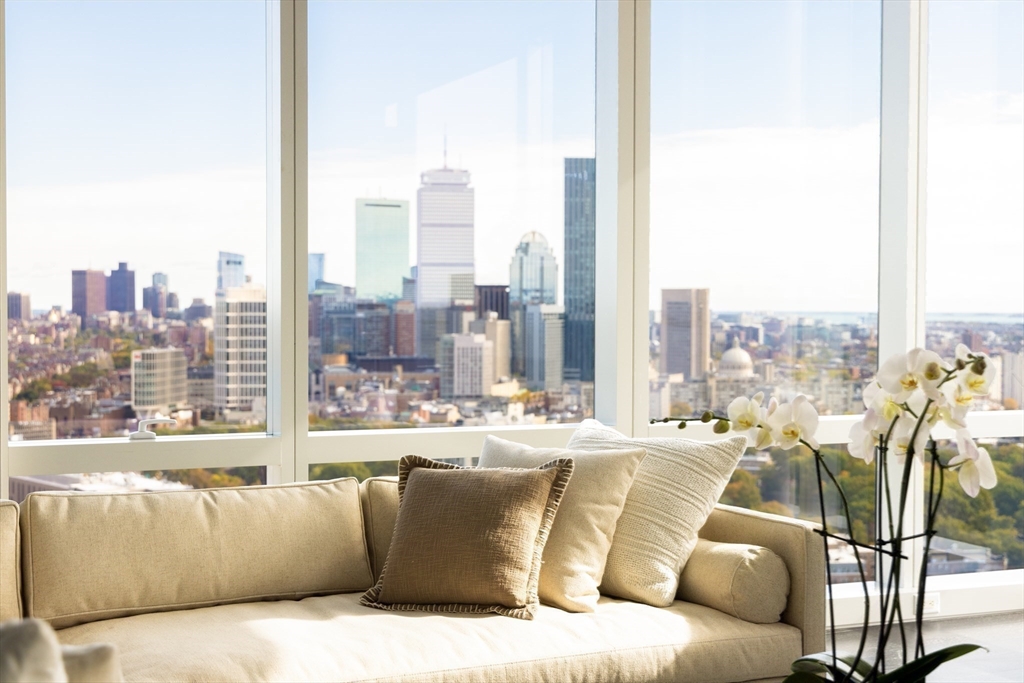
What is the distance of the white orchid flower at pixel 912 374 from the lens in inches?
60.7

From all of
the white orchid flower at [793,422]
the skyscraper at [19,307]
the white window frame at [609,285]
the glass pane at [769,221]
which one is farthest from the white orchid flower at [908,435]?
the skyscraper at [19,307]

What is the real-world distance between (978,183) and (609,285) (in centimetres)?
180

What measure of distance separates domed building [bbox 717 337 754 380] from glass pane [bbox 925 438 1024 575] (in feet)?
3.12

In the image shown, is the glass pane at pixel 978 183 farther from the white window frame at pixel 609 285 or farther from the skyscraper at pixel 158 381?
the skyscraper at pixel 158 381

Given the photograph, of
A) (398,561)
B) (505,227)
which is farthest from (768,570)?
(505,227)

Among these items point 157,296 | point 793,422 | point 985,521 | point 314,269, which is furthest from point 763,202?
point 793,422

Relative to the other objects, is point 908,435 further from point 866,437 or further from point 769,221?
point 769,221

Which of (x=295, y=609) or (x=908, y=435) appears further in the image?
(x=295, y=609)

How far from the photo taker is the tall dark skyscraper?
13.0 feet

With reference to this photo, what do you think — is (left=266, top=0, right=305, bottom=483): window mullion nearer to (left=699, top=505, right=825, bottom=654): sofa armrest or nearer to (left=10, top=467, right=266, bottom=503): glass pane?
(left=10, top=467, right=266, bottom=503): glass pane

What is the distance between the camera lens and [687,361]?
4.11 m

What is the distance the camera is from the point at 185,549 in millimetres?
2689

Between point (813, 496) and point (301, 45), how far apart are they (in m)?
2.72

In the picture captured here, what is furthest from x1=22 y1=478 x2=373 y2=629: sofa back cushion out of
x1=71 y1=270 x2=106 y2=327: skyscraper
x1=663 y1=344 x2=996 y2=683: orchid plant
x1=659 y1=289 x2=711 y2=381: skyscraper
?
x1=659 y1=289 x2=711 y2=381: skyscraper
